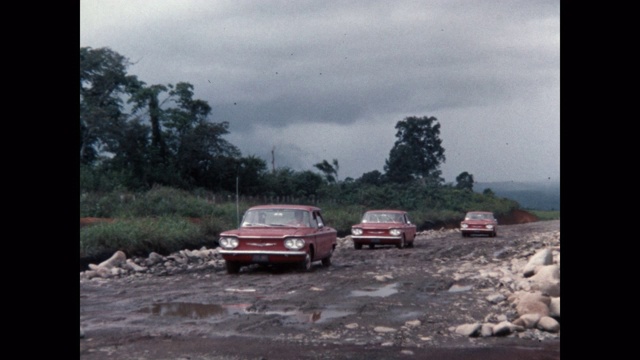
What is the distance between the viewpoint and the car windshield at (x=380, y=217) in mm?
24609

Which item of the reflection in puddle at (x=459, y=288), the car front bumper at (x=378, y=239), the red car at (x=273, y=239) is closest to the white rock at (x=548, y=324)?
the reflection in puddle at (x=459, y=288)

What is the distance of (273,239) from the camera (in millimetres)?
14430

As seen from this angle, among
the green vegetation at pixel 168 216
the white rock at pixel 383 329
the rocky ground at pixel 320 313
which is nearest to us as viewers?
the rocky ground at pixel 320 313

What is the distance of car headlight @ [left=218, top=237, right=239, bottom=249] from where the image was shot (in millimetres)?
14445

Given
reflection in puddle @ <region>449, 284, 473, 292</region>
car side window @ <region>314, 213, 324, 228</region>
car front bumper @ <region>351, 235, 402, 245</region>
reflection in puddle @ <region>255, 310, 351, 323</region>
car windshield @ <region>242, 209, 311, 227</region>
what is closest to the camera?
reflection in puddle @ <region>255, 310, 351, 323</region>

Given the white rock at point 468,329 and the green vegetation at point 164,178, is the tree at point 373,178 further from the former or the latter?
the white rock at point 468,329

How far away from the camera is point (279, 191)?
138ft

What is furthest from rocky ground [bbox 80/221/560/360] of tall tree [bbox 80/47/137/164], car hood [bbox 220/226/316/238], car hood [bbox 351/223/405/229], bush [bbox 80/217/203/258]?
tall tree [bbox 80/47/137/164]

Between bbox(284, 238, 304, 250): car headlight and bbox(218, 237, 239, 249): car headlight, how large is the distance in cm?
105

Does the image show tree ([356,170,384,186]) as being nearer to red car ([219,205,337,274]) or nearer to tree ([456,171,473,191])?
tree ([456,171,473,191])

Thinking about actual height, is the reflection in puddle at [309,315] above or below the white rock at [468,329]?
below

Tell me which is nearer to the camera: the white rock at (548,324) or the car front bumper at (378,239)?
the white rock at (548,324)
